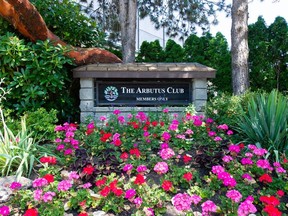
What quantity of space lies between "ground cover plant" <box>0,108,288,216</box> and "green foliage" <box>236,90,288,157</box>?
0.29 m

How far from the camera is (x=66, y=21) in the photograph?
18.7ft

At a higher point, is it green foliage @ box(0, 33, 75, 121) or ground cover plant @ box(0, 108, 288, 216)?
green foliage @ box(0, 33, 75, 121)

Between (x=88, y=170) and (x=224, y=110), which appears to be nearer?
(x=88, y=170)

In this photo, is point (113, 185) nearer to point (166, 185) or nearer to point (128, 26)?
point (166, 185)

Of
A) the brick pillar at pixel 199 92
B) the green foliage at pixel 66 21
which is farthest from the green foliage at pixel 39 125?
the brick pillar at pixel 199 92

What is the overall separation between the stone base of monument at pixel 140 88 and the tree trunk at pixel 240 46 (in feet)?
5.93

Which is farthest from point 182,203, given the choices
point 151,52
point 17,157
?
point 151,52

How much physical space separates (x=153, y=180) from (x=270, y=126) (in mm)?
1717

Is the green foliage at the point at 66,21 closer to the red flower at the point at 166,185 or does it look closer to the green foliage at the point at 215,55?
the green foliage at the point at 215,55

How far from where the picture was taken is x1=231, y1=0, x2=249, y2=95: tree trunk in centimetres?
661

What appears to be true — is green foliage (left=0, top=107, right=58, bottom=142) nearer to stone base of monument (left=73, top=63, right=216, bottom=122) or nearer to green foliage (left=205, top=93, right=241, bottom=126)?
stone base of monument (left=73, top=63, right=216, bottom=122)

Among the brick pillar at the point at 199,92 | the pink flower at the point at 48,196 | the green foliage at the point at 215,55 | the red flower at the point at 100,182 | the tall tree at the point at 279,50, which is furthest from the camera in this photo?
the green foliage at the point at 215,55

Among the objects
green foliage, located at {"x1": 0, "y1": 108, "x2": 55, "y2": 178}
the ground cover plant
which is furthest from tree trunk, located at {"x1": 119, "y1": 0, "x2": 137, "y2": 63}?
green foliage, located at {"x1": 0, "y1": 108, "x2": 55, "y2": 178}

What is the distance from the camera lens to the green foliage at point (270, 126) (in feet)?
11.5
